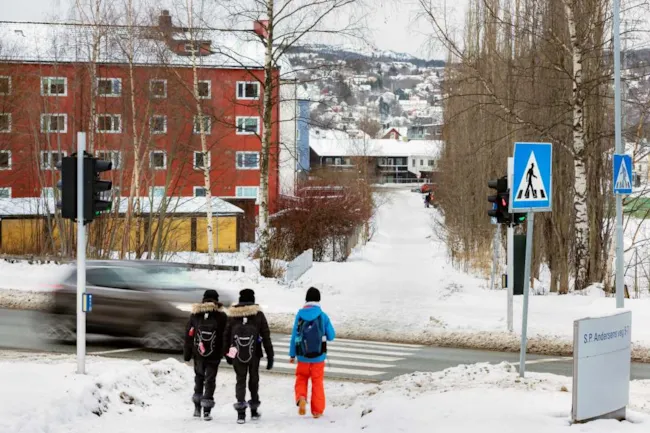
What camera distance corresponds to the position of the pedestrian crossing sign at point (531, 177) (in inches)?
443

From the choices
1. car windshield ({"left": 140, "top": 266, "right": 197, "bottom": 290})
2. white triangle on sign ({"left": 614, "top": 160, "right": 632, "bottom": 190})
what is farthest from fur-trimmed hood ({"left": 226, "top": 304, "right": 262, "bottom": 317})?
white triangle on sign ({"left": 614, "top": 160, "right": 632, "bottom": 190})

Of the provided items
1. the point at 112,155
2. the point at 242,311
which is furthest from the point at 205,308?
the point at 112,155

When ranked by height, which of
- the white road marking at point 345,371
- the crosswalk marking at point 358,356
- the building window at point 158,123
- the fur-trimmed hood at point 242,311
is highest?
the building window at point 158,123

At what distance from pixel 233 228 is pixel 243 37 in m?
20.5

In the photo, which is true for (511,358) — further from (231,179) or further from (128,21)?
(231,179)

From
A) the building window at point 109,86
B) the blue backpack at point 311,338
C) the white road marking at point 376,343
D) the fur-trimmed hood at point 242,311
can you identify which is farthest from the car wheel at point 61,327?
the building window at point 109,86

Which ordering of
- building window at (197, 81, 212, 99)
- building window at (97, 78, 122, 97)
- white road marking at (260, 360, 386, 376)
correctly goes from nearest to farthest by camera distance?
white road marking at (260, 360, 386, 376)
building window at (197, 81, 212, 99)
building window at (97, 78, 122, 97)

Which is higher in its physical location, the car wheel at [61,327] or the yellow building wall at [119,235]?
the yellow building wall at [119,235]

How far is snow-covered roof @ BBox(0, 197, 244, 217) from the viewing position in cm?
3873

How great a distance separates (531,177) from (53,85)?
3478 cm

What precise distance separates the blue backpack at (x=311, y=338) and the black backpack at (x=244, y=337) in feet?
1.92

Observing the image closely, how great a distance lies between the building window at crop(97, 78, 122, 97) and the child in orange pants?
26095 mm

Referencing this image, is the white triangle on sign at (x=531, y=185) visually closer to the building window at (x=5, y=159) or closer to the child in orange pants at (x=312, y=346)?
the child in orange pants at (x=312, y=346)

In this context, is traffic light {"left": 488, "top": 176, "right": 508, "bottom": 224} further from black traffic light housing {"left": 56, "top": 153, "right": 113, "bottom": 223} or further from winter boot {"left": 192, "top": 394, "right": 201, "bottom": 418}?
winter boot {"left": 192, "top": 394, "right": 201, "bottom": 418}
